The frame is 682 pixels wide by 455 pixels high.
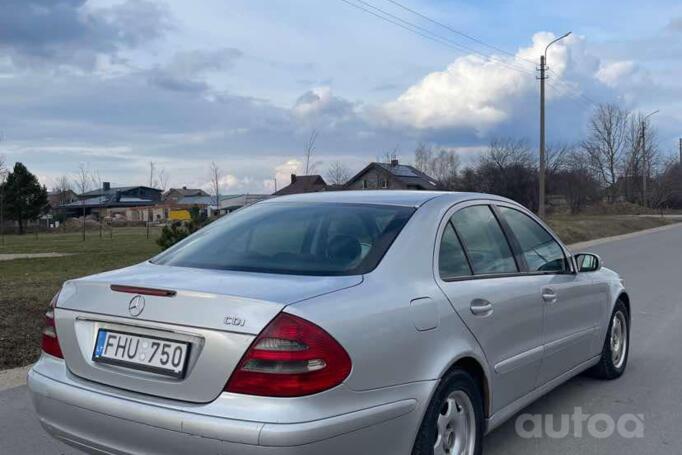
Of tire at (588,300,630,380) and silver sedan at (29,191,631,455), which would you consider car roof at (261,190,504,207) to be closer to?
silver sedan at (29,191,631,455)

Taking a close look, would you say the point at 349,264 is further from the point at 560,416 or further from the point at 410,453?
the point at 560,416

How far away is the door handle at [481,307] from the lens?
11.0ft

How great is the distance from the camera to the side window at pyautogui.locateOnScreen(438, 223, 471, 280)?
10.9ft

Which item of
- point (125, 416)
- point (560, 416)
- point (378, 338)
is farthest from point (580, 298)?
point (125, 416)

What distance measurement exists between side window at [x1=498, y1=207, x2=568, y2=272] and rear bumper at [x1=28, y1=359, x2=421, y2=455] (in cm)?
174

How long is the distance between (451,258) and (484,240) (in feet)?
1.59

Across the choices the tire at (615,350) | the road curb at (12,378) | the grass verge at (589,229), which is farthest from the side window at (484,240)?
the grass verge at (589,229)

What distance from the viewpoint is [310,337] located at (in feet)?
8.32

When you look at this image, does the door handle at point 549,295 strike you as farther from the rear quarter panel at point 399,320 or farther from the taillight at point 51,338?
the taillight at point 51,338

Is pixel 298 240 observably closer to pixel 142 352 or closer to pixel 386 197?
pixel 386 197

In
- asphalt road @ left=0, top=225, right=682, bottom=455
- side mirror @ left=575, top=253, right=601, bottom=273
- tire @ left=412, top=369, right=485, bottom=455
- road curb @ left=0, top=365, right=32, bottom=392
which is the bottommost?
asphalt road @ left=0, top=225, right=682, bottom=455

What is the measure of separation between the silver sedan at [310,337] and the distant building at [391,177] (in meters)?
51.9

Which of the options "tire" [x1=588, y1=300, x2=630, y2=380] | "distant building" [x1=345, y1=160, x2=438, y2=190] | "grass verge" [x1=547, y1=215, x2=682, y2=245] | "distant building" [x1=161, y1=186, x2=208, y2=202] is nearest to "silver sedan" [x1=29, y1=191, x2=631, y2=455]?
"tire" [x1=588, y1=300, x2=630, y2=380]

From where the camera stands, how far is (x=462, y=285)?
11.0 feet
